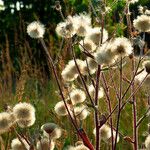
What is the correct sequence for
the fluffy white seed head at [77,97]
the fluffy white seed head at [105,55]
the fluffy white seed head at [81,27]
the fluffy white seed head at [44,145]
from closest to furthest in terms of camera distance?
the fluffy white seed head at [105,55] → the fluffy white seed head at [44,145] → the fluffy white seed head at [81,27] → the fluffy white seed head at [77,97]

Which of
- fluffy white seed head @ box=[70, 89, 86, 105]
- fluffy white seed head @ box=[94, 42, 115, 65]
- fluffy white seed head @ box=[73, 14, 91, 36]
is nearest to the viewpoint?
fluffy white seed head @ box=[94, 42, 115, 65]

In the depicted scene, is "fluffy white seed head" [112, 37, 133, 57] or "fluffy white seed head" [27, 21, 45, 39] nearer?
"fluffy white seed head" [112, 37, 133, 57]

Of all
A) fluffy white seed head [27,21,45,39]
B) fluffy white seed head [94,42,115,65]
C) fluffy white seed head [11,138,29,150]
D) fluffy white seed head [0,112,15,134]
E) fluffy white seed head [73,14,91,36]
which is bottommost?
fluffy white seed head [11,138,29,150]

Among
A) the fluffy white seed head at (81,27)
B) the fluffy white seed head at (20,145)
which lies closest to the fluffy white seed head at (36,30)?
the fluffy white seed head at (81,27)

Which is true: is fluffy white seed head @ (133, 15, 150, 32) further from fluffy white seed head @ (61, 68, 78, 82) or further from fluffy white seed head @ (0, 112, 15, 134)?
fluffy white seed head @ (0, 112, 15, 134)

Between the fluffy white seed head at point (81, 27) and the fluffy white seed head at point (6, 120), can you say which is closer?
the fluffy white seed head at point (6, 120)

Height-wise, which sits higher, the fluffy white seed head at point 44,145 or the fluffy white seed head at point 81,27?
the fluffy white seed head at point 81,27

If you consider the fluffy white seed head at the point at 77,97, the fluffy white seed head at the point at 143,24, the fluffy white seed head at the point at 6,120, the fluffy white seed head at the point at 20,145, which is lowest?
the fluffy white seed head at the point at 20,145

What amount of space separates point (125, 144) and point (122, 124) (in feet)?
1.56

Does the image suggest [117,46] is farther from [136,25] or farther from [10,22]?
[10,22]

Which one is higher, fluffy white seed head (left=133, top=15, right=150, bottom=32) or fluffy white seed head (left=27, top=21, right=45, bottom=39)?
fluffy white seed head (left=27, top=21, right=45, bottom=39)

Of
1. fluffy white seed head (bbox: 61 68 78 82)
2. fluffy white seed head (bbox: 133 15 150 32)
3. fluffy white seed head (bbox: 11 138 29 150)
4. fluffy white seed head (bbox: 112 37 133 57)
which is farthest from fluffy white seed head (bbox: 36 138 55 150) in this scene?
fluffy white seed head (bbox: 133 15 150 32)

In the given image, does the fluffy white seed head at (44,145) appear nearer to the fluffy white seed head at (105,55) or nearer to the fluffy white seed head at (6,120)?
the fluffy white seed head at (6,120)

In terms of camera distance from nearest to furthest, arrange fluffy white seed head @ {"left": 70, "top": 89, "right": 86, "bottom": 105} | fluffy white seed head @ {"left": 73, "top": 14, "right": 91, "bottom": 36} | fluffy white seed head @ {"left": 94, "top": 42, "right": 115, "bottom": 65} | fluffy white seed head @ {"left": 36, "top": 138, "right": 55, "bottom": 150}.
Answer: fluffy white seed head @ {"left": 94, "top": 42, "right": 115, "bottom": 65}
fluffy white seed head @ {"left": 36, "top": 138, "right": 55, "bottom": 150}
fluffy white seed head @ {"left": 73, "top": 14, "right": 91, "bottom": 36}
fluffy white seed head @ {"left": 70, "top": 89, "right": 86, "bottom": 105}
